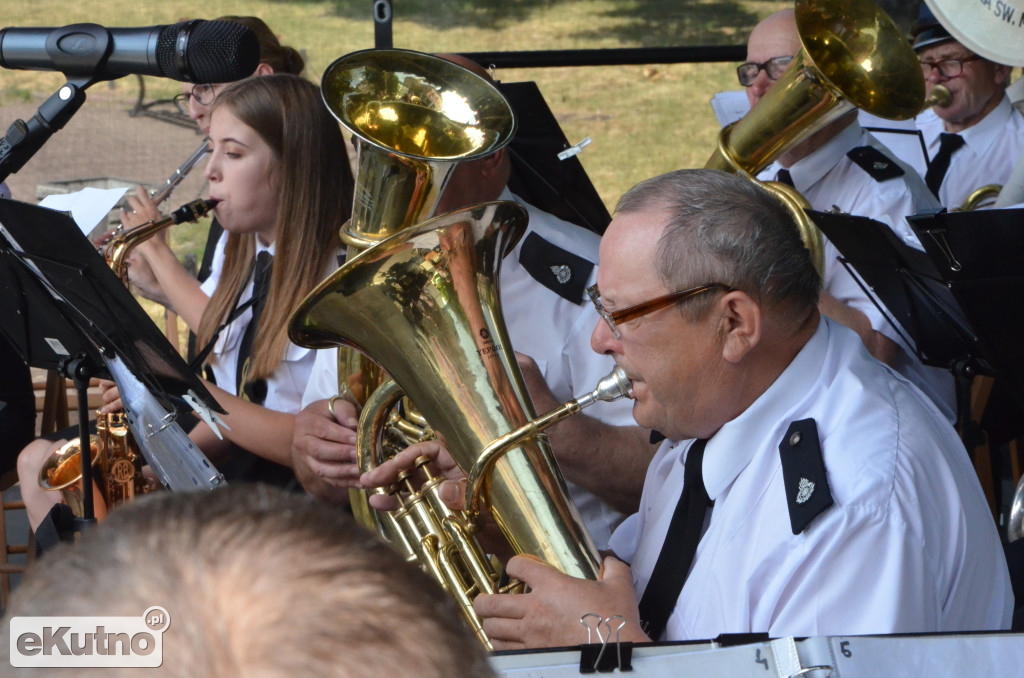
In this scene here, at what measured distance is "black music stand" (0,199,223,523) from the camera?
1727 mm

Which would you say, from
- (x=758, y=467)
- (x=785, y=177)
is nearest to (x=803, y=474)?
(x=758, y=467)

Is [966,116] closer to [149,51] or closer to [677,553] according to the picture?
[677,553]

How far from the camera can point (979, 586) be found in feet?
4.94

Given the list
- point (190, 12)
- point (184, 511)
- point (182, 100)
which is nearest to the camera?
point (184, 511)

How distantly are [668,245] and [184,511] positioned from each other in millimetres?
1288

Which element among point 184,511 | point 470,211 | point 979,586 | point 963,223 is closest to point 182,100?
point 470,211

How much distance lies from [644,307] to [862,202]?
1.52 meters

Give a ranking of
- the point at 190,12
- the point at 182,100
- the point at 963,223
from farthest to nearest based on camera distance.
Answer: the point at 190,12 → the point at 182,100 → the point at 963,223

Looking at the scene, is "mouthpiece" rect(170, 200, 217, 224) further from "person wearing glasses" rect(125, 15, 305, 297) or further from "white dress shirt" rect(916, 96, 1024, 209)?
"white dress shirt" rect(916, 96, 1024, 209)

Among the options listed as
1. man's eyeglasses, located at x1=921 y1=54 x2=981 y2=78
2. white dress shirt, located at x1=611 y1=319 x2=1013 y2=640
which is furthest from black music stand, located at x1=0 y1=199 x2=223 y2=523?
man's eyeglasses, located at x1=921 y1=54 x2=981 y2=78

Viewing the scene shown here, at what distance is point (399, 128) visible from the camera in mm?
2236

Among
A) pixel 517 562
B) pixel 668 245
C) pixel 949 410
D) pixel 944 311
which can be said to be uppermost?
pixel 668 245

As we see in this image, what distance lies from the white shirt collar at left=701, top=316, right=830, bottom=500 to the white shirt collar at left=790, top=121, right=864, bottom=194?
5.17ft

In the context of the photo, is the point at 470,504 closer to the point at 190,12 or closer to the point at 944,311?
the point at 944,311
